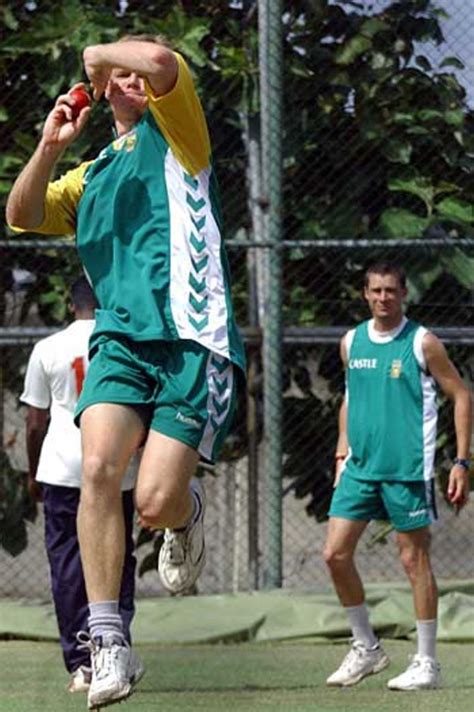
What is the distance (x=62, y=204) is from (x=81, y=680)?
8.26 feet

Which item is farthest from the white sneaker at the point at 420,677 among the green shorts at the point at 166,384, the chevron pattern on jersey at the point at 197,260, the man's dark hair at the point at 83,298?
the chevron pattern on jersey at the point at 197,260

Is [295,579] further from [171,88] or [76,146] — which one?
[171,88]

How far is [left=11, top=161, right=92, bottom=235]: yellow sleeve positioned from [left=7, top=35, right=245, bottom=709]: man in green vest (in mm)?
90

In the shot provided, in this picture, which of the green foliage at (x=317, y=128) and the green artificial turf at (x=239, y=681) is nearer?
the green artificial turf at (x=239, y=681)

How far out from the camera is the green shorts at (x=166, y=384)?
19.8 feet

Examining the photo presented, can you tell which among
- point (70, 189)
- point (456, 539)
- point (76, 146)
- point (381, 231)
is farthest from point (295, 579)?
point (70, 189)

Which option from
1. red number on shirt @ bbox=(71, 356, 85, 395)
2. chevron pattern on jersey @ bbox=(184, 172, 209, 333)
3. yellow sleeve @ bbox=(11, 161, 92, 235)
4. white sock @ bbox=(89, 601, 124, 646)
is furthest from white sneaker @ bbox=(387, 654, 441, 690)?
yellow sleeve @ bbox=(11, 161, 92, 235)

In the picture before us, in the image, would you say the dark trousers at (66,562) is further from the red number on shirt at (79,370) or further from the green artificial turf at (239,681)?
the red number on shirt at (79,370)

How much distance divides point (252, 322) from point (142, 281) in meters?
5.03

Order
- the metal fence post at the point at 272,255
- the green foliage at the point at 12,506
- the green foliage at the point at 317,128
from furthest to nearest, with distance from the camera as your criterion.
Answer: the green foliage at the point at 12,506 < the green foliage at the point at 317,128 < the metal fence post at the point at 272,255

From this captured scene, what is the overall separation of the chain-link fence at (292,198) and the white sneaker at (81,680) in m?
2.85

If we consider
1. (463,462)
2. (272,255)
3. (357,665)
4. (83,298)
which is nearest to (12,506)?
(272,255)

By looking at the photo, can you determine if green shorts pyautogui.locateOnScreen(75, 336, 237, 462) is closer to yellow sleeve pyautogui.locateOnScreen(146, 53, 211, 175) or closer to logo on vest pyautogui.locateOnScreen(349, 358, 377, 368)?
yellow sleeve pyautogui.locateOnScreen(146, 53, 211, 175)

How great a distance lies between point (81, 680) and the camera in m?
8.13
